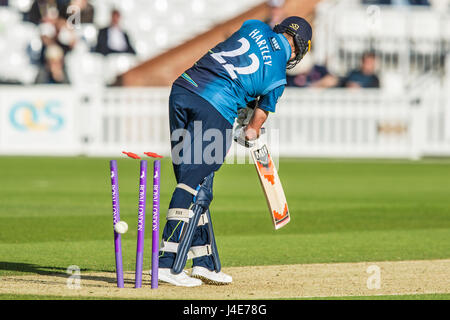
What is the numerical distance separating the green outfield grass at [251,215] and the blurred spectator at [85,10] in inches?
193

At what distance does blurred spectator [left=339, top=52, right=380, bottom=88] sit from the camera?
22.1m

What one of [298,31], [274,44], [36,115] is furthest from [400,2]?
[274,44]

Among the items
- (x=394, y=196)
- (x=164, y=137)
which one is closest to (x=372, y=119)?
(x=164, y=137)

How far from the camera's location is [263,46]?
6.78 metres

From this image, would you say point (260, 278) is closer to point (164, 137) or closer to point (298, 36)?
point (298, 36)

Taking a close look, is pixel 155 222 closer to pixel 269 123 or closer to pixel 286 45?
pixel 286 45

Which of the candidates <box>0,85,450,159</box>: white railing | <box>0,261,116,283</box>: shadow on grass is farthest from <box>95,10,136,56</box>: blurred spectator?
<box>0,261,116,283</box>: shadow on grass

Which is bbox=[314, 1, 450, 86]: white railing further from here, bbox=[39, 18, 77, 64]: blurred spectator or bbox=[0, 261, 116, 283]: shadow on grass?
bbox=[0, 261, 116, 283]: shadow on grass

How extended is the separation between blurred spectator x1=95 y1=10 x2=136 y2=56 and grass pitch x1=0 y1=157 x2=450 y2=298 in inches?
174

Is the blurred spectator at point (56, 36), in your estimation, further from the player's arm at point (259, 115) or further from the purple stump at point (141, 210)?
the purple stump at point (141, 210)

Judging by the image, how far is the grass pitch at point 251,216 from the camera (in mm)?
8695

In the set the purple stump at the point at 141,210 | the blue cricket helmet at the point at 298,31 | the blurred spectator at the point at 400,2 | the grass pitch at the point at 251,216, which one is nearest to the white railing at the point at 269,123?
the grass pitch at the point at 251,216
